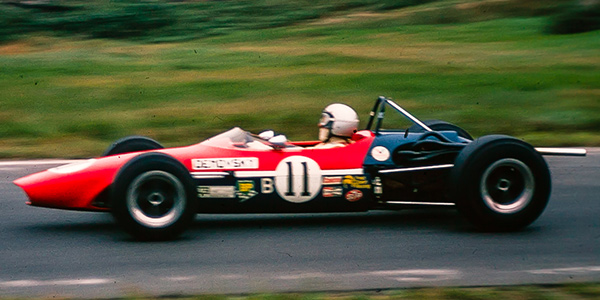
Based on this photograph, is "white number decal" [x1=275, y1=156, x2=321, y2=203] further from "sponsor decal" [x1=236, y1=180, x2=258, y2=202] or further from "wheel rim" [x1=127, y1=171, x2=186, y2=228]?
"wheel rim" [x1=127, y1=171, x2=186, y2=228]

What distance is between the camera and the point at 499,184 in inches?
246

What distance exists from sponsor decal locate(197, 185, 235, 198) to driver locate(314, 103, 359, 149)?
0.88 m

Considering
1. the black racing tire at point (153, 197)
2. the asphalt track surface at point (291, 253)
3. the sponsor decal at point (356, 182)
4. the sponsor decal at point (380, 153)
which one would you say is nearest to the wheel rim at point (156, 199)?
the black racing tire at point (153, 197)

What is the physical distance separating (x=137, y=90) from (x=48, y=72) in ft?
8.62

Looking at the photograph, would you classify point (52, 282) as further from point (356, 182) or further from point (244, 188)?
point (356, 182)

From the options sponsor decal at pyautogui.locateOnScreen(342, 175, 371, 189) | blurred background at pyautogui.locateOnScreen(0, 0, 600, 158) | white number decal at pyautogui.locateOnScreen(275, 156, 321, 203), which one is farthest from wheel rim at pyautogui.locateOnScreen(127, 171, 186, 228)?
blurred background at pyautogui.locateOnScreen(0, 0, 600, 158)

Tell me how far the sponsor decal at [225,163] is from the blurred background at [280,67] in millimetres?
4161

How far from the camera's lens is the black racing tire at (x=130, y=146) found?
699 centimetres

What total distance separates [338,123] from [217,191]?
119cm

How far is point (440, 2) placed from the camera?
2594cm

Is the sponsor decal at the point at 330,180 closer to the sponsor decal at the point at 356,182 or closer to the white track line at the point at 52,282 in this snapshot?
the sponsor decal at the point at 356,182

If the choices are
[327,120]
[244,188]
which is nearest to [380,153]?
[327,120]

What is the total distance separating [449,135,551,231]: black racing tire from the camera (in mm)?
6113

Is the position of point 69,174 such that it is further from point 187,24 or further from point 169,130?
point 187,24
